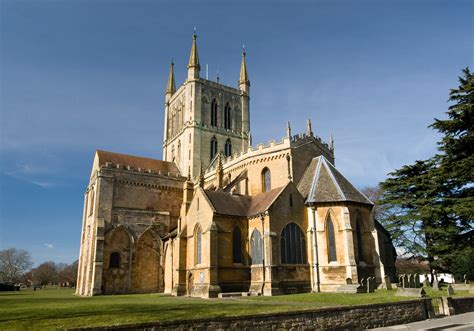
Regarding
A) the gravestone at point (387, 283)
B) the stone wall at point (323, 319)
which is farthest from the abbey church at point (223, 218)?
the stone wall at point (323, 319)

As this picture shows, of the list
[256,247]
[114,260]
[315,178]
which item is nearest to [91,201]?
[114,260]

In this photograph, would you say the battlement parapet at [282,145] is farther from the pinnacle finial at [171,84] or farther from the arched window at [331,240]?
the pinnacle finial at [171,84]

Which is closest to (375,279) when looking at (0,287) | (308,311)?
(308,311)

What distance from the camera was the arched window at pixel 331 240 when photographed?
26123mm

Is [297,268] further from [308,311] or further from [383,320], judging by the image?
[308,311]

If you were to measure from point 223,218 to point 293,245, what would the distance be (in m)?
5.48

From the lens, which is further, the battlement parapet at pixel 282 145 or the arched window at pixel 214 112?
the arched window at pixel 214 112

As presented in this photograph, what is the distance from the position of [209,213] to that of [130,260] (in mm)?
15332

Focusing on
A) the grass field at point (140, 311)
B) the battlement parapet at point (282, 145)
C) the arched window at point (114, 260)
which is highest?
the battlement parapet at point (282, 145)

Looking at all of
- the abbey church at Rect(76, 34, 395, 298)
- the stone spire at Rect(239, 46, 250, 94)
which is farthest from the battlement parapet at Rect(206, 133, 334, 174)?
the stone spire at Rect(239, 46, 250, 94)

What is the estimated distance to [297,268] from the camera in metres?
25.8

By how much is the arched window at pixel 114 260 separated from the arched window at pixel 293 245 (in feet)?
63.6

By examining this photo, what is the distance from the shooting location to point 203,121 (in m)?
51.6

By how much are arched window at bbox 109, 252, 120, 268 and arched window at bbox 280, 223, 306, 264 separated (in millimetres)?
19386
